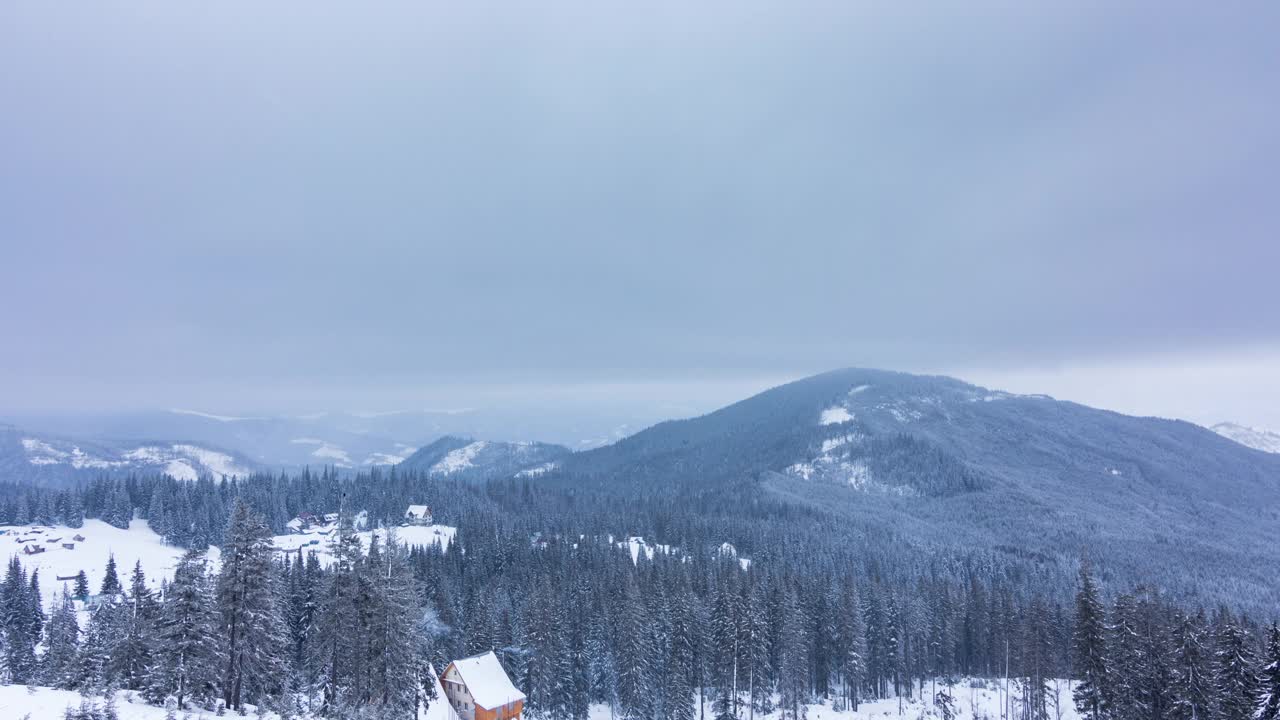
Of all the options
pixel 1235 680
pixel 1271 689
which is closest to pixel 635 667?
pixel 1235 680

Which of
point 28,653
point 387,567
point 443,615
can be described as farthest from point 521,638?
point 28,653

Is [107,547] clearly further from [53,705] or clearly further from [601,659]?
[53,705]

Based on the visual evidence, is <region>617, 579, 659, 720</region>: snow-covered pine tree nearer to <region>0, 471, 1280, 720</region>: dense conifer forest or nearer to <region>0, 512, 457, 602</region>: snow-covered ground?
<region>0, 471, 1280, 720</region>: dense conifer forest

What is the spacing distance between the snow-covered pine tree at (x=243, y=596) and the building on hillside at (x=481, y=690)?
27108 mm

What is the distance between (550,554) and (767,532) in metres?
66.6

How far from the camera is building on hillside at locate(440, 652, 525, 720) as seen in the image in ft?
190

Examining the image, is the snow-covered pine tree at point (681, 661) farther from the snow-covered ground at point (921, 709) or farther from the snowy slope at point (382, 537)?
the snowy slope at point (382, 537)

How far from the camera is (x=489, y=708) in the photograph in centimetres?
5738

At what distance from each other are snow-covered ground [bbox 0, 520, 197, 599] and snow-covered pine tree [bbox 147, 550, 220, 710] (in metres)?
81.1

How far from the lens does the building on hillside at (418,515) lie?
6102 inches

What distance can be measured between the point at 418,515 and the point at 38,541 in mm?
72752

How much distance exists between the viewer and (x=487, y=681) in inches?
2361

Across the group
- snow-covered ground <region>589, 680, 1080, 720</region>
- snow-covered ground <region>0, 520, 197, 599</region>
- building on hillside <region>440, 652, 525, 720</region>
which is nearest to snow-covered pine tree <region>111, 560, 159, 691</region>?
building on hillside <region>440, 652, 525, 720</region>

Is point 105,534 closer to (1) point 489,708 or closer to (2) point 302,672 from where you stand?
(2) point 302,672
